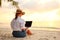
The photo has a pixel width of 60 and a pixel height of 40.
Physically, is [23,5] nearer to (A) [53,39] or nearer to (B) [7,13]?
(B) [7,13]

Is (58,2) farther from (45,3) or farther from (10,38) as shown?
(10,38)

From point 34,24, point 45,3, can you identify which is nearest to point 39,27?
point 34,24

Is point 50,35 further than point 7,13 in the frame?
No

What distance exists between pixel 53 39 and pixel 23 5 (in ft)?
1.34

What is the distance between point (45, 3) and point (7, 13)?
29 cm

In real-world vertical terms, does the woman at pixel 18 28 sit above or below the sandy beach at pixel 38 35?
above

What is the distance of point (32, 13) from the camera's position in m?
1.48

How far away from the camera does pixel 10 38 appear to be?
1214mm

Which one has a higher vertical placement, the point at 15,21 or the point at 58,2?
the point at 58,2

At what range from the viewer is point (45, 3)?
4.90 feet

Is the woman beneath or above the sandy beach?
above

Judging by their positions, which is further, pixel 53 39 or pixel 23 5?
pixel 23 5

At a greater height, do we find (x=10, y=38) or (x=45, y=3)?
(x=45, y=3)

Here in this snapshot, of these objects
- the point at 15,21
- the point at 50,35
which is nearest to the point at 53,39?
the point at 50,35
